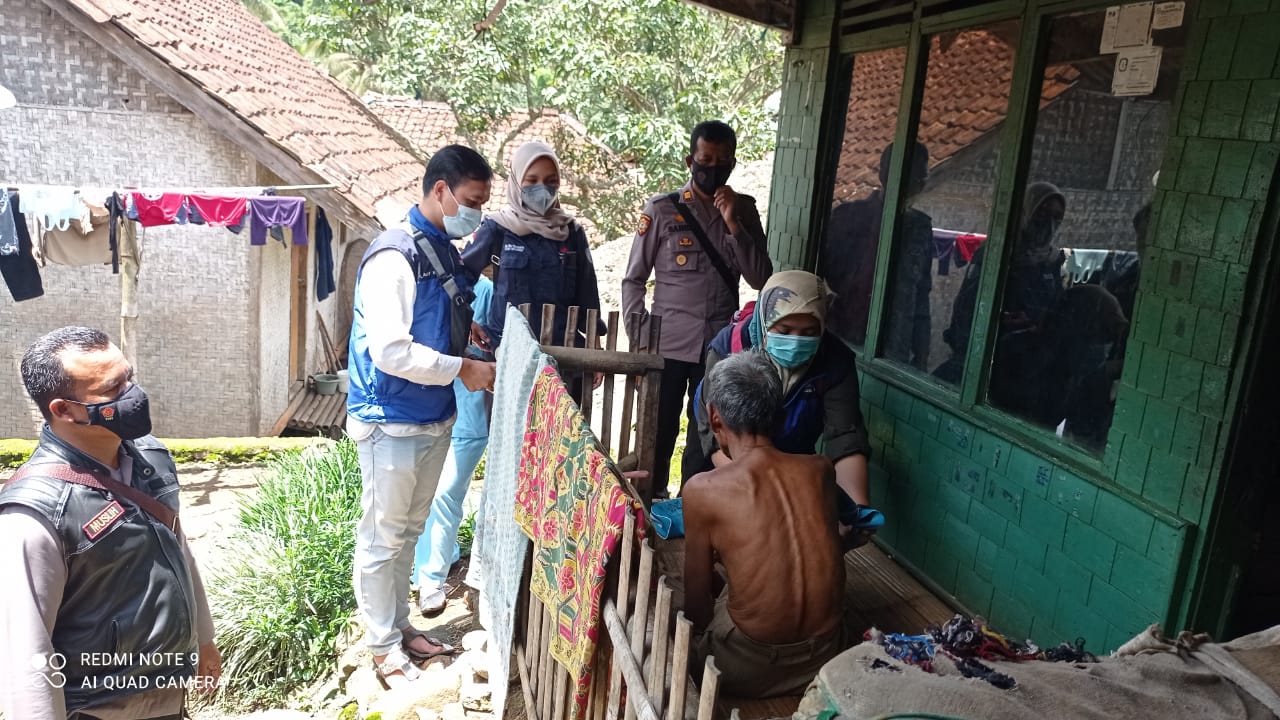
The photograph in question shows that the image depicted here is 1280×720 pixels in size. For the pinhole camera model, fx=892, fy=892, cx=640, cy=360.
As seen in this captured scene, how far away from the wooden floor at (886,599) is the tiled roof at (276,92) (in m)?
5.81

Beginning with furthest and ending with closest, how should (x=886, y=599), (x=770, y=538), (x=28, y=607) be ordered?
(x=886, y=599) → (x=770, y=538) → (x=28, y=607)

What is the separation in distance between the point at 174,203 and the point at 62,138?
228cm

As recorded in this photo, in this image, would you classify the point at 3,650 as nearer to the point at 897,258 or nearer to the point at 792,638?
the point at 792,638

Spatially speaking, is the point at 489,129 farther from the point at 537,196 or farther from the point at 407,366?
the point at 407,366

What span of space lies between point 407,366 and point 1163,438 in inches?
105

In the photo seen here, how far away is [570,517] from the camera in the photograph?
8.62 feet

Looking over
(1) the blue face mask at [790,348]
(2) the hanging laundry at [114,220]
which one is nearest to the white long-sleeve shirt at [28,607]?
(1) the blue face mask at [790,348]

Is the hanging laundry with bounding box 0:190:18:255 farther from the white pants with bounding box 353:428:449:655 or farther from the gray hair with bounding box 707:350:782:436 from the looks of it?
the gray hair with bounding box 707:350:782:436

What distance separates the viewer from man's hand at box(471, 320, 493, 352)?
4.59 m

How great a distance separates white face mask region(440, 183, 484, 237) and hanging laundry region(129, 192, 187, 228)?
16.0 feet

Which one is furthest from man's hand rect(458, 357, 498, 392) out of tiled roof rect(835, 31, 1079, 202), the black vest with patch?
tiled roof rect(835, 31, 1079, 202)

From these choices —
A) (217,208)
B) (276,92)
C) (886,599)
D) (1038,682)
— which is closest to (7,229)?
(217,208)

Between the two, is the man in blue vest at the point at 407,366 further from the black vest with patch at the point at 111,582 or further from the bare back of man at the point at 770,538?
the bare back of man at the point at 770,538

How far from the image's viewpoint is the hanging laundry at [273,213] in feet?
25.7
